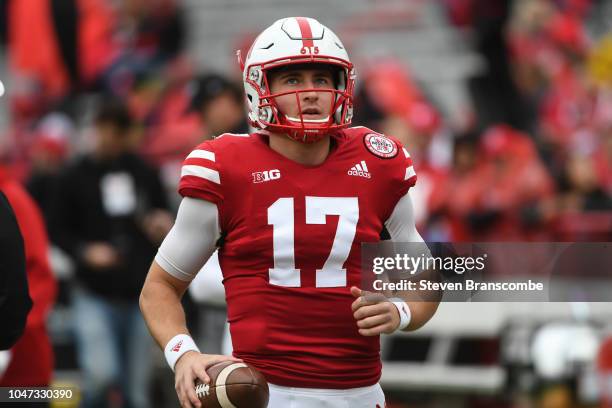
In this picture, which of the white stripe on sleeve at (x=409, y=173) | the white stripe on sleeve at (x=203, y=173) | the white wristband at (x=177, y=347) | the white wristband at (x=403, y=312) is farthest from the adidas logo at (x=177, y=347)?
the white stripe on sleeve at (x=409, y=173)

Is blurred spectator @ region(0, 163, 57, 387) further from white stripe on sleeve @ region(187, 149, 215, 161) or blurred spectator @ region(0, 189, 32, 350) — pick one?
white stripe on sleeve @ region(187, 149, 215, 161)

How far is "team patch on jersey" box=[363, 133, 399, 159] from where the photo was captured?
172 inches

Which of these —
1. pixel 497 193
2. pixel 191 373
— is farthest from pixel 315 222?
pixel 497 193

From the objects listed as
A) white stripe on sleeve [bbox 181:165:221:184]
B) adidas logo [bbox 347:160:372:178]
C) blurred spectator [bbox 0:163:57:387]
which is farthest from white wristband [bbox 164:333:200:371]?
blurred spectator [bbox 0:163:57:387]

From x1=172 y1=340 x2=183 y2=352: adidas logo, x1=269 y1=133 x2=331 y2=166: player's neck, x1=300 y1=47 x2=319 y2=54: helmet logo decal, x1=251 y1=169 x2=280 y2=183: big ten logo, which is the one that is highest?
x1=300 y1=47 x2=319 y2=54: helmet logo decal

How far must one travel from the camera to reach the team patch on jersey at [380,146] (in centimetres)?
436

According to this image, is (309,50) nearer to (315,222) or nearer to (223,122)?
(315,222)

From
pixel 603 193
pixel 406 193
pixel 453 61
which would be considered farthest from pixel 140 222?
pixel 453 61

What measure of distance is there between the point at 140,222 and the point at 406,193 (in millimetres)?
4593

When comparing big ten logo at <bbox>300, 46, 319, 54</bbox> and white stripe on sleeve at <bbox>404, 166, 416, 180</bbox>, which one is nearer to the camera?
big ten logo at <bbox>300, 46, 319, 54</bbox>

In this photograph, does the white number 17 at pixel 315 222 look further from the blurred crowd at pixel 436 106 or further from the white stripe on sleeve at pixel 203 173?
the blurred crowd at pixel 436 106

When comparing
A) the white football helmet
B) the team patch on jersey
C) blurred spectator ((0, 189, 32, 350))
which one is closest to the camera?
the white football helmet

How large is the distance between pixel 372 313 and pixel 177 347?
610 millimetres

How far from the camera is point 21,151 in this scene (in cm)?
1377
